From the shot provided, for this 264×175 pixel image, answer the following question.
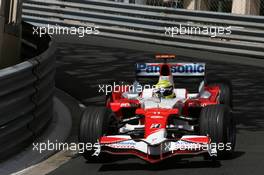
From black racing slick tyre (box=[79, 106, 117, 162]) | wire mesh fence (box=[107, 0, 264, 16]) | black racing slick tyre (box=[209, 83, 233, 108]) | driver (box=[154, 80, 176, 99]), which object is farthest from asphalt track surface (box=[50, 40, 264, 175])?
wire mesh fence (box=[107, 0, 264, 16])

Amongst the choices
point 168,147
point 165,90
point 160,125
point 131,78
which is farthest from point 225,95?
point 131,78

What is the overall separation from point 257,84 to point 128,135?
301 inches

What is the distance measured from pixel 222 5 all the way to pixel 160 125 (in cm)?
1807

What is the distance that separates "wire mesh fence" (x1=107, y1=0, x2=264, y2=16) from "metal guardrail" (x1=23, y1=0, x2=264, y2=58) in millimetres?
2956

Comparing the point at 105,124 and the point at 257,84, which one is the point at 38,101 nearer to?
the point at 105,124

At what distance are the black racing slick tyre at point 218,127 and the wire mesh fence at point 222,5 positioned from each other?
56.1 feet

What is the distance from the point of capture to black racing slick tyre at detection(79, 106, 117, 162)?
9164 mm

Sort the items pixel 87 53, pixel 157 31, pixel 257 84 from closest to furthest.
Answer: pixel 257 84, pixel 87 53, pixel 157 31

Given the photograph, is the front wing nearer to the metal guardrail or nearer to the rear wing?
the rear wing

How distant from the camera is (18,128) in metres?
9.55

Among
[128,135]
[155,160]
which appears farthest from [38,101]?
[155,160]

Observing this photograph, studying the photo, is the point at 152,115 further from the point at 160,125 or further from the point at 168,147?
the point at 168,147

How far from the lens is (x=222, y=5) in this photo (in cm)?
2686

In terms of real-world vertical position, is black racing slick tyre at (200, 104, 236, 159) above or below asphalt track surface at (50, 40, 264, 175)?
above
